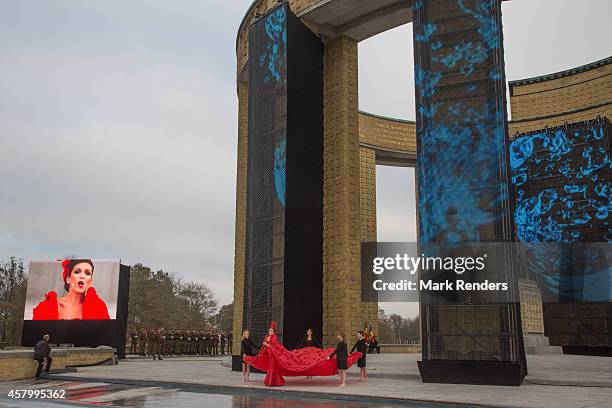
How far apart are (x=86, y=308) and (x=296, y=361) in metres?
18.8

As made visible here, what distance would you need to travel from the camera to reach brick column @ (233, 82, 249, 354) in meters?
23.2

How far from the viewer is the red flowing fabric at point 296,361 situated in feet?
45.8

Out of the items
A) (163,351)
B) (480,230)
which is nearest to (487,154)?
(480,230)

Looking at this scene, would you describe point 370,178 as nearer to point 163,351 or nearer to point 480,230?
point 163,351

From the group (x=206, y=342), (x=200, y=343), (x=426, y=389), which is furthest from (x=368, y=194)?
(x=426, y=389)

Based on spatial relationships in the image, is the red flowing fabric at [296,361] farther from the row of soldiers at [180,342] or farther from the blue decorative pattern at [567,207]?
the row of soldiers at [180,342]

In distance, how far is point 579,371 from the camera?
650 inches

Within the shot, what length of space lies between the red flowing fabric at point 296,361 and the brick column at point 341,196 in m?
4.42

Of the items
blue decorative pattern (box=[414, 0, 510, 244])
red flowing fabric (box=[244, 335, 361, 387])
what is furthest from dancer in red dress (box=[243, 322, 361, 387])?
blue decorative pattern (box=[414, 0, 510, 244])

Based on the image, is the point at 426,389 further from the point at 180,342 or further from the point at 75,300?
the point at 180,342

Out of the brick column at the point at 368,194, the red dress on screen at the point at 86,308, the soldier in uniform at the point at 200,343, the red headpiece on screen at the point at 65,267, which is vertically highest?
the brick column at the point at 368,194

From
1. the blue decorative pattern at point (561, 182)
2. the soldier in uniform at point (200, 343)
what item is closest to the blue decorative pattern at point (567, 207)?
the blue decorative pattern at point (561, 182)

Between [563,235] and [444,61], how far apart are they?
16537 millimetres

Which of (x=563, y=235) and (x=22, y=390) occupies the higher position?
(x=563, y=235)
